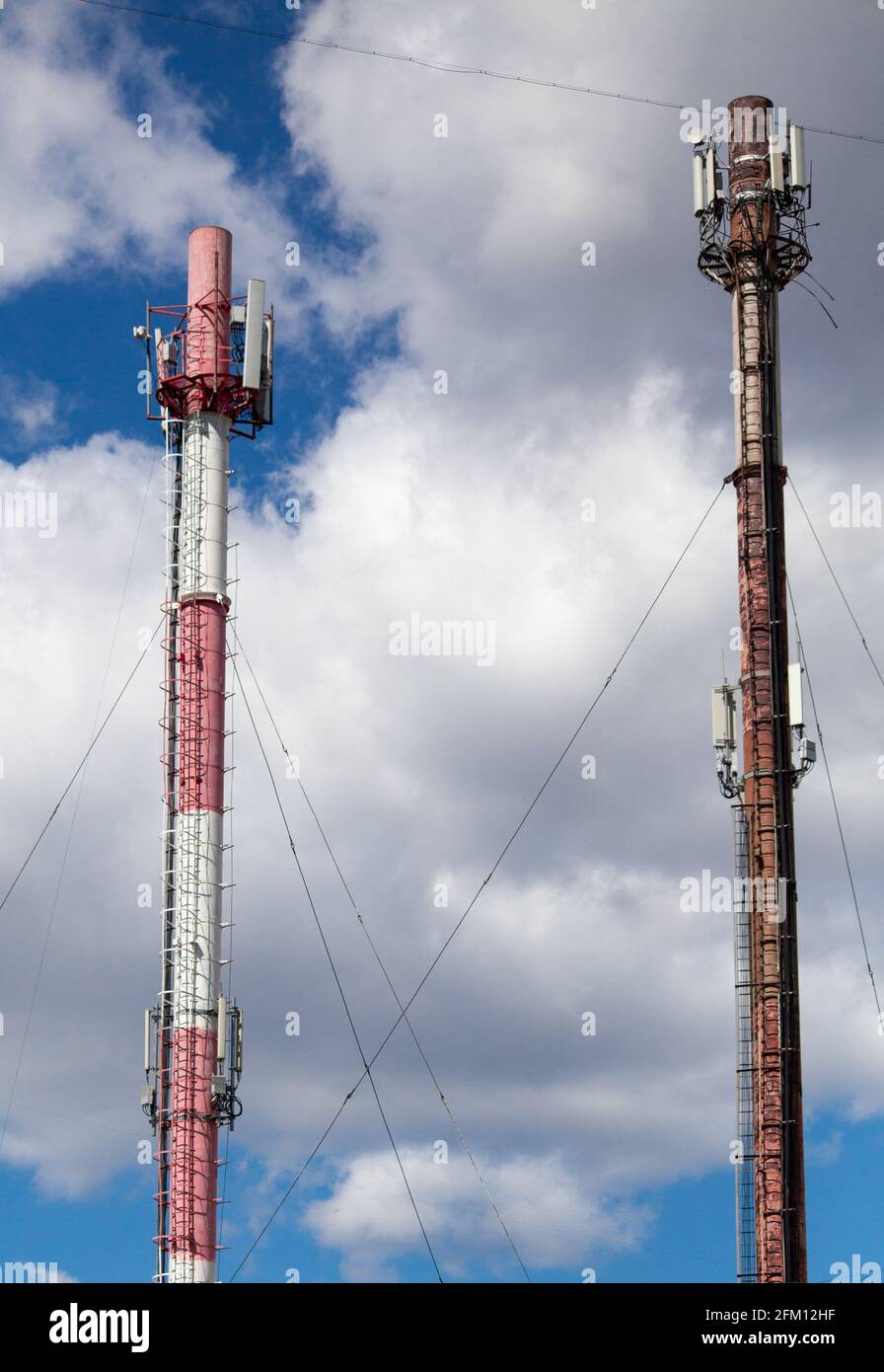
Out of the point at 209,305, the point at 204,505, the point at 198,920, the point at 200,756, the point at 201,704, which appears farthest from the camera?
the point at 209,305

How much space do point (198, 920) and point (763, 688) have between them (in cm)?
2236

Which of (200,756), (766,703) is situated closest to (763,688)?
(766,703)

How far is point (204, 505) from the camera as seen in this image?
3147 inches

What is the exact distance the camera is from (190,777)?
7731 cm

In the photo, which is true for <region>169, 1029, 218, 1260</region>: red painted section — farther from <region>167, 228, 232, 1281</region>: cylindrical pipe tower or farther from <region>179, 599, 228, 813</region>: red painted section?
<region>179, 599, 228, 813</region>: red painted section

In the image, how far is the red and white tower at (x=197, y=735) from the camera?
74.0 m

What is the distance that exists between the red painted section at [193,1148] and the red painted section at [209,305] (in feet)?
78.8

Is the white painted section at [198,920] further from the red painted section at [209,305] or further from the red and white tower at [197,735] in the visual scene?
the red painted section at [209,305]

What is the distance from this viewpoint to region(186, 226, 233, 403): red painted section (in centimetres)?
8144

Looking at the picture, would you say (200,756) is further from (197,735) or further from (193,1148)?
(193,1148)
